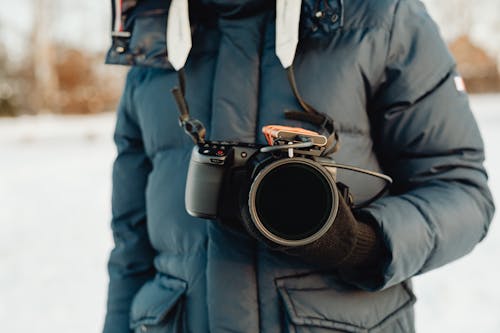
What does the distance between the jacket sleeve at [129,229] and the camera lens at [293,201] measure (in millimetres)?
503

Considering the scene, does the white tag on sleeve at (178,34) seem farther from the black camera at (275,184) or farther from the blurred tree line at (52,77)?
the blurred tree line at (52,77)

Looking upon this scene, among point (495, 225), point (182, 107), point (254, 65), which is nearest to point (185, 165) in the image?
point (182, 107)

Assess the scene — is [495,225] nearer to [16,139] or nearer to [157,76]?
[157,76]

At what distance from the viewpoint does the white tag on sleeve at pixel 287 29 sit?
992 mm

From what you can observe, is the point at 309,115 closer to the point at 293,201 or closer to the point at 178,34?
the point at 293,201

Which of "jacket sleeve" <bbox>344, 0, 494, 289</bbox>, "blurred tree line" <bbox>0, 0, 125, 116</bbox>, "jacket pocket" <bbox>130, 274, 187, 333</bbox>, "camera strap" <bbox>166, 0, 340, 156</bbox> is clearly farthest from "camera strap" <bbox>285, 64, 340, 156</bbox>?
"blurred tree line" <bbox>0, 0, 125, 116</bbox>

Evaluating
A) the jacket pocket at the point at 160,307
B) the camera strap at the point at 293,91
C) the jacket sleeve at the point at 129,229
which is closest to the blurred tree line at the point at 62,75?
the jacket sleeve at the point at 129,229

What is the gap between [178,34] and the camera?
1.10 m

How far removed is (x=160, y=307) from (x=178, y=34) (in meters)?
0.52

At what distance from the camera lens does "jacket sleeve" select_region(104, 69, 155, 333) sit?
503 millimetres

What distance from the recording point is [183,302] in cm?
107

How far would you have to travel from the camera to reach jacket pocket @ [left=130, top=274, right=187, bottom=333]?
1063 mm

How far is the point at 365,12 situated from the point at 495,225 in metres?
2.95

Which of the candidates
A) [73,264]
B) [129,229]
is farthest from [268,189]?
[73,264]
